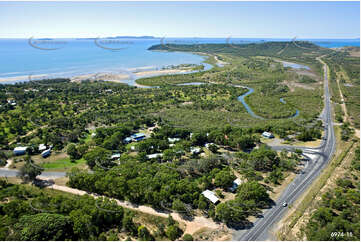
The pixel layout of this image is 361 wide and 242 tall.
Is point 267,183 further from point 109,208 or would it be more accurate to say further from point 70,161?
point 70,161

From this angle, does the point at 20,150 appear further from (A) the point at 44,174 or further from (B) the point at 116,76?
(B) the point at 116,76

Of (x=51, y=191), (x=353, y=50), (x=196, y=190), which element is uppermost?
(x=353, y=50)

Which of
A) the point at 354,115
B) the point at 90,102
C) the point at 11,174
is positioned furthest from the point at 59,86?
the point at 354,115

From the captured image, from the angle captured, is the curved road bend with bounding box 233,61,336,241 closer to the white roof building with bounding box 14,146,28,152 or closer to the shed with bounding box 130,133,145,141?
the shed with bounding box 130,133,145,141

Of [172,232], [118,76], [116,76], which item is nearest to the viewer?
[172,232]

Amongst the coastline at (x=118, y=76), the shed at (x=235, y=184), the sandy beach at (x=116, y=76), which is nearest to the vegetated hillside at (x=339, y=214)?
the shed at (x=235, y=184)

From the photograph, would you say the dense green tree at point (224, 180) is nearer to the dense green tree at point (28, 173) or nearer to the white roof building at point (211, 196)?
the white roof building at point (211, 196)

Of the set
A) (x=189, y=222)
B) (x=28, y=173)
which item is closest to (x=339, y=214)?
(x=189, y=222)
